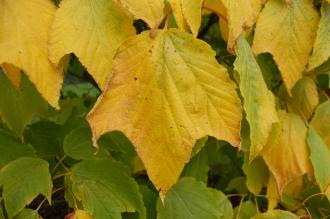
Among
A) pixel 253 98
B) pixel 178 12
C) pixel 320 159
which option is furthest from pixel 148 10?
pixel 320 159

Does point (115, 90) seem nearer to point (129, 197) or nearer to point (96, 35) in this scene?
point (96, 35)

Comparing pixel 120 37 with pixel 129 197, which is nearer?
pixel 120 37

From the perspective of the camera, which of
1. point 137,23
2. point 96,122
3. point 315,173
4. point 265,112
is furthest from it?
point 137,23

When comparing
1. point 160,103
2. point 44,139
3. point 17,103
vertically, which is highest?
point 160,103

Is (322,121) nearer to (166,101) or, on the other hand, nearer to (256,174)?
(256,174)

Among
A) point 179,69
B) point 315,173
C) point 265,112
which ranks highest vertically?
point 179,69

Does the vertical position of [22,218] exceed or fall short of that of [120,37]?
it falls short

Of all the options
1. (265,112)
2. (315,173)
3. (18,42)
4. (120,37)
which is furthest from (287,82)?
(18,42)
